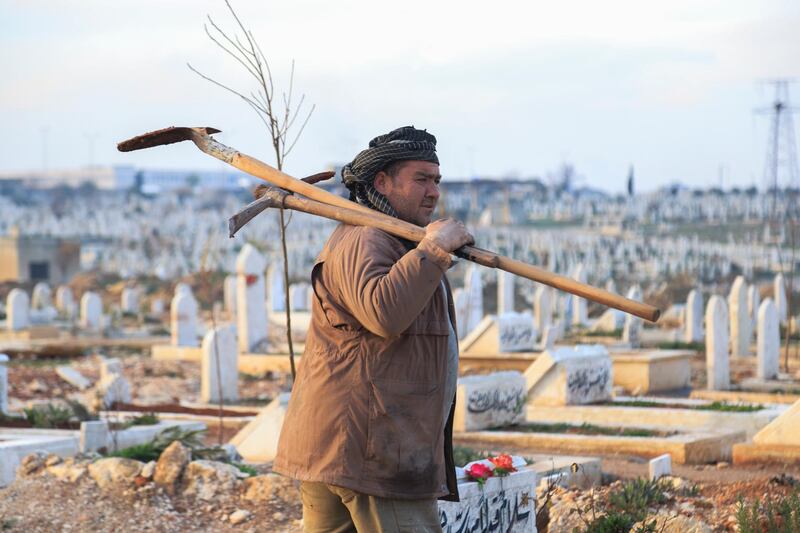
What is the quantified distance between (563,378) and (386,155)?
9654 millimetres

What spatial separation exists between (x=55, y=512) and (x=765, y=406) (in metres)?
8.43

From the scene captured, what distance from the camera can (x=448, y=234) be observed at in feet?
12.3

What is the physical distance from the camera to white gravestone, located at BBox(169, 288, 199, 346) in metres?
23.5

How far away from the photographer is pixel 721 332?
54.3 feet

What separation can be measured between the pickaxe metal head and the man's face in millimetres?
719

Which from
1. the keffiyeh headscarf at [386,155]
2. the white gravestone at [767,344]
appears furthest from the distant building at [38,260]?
the keffiyeh headscarf at [386,155]

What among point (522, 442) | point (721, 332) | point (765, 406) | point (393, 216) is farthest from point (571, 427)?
point (393, 216)

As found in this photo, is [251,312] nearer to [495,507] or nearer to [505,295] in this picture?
[505,295]

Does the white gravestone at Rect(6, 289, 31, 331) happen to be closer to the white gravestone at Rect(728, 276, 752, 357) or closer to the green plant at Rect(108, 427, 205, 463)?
the white gravestone at Rect(728, 276, 752, 357)

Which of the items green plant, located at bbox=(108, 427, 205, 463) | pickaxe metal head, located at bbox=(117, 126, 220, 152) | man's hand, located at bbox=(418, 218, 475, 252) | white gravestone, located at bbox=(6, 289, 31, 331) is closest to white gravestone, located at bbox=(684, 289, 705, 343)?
white gravestone, located at bbox=(6, 289, 31, 331)

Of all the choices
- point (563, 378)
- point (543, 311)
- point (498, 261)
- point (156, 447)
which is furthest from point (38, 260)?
point (498, 261)

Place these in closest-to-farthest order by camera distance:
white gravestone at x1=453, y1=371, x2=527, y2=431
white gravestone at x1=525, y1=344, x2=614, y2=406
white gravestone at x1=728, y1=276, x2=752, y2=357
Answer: white gravestone at x1=453, y1=371, x2=527, y2=431 < white gravestone at x1=525, y1=344, x2=614, y2=406 < white gravestone at x1=728, y1=276, x2=752, y2=357

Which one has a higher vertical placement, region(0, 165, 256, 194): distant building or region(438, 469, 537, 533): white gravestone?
region(0, 165, 256, 194): distant building

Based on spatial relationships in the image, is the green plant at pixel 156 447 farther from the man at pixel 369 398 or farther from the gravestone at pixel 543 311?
the gravestone at pixel 543 311
